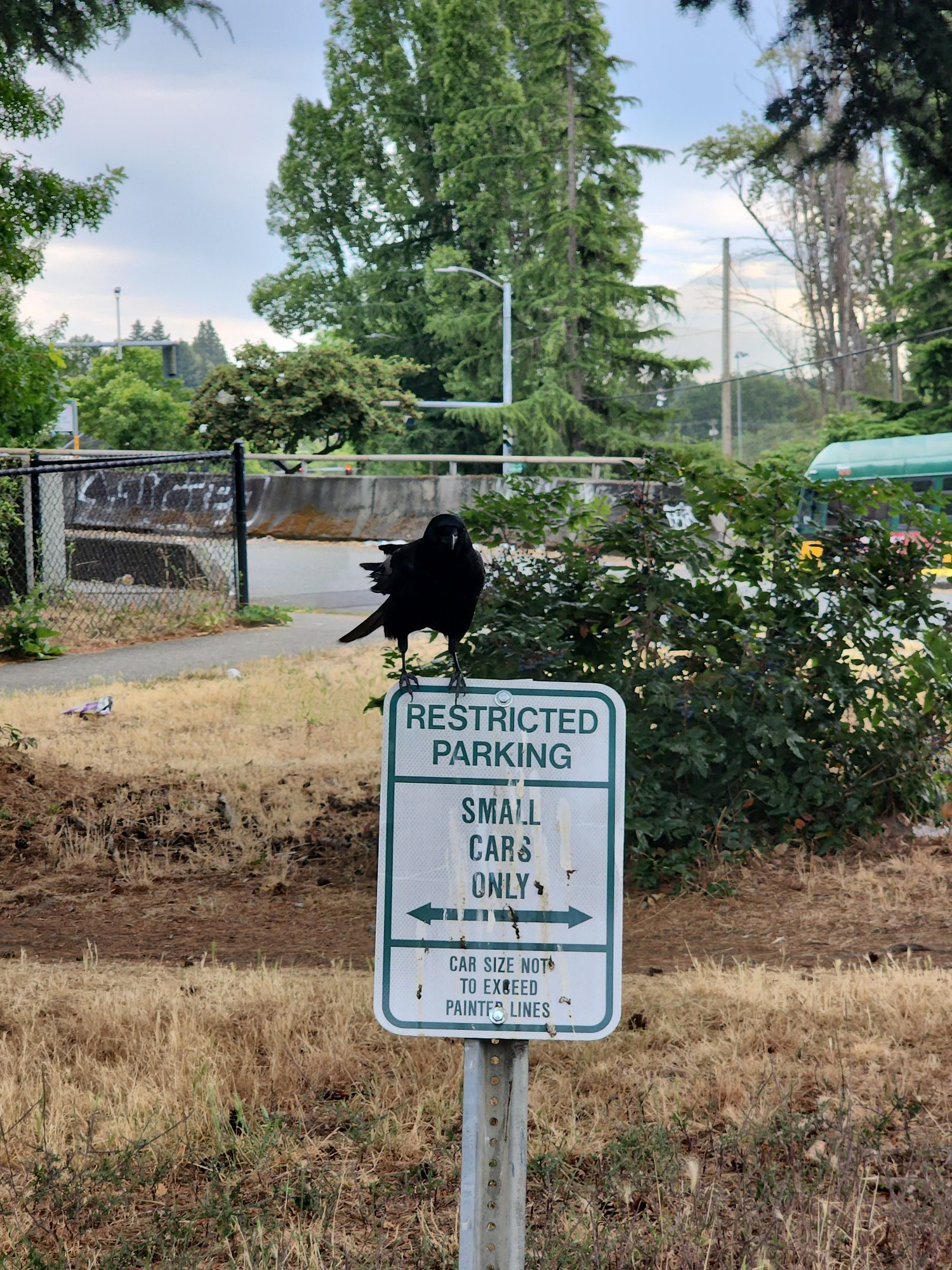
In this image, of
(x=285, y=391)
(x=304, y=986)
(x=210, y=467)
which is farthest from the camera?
(x=285, y=391)

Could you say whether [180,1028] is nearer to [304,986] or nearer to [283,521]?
[304,986]

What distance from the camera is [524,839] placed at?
1916 mm

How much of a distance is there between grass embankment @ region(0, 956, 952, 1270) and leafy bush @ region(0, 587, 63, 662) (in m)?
Answer: 7.59

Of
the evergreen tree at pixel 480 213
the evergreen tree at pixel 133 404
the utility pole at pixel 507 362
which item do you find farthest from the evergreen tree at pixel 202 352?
the utility pole at pixel 507 362

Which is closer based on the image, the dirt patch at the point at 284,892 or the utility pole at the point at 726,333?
the dirt patch at the point at 284,892

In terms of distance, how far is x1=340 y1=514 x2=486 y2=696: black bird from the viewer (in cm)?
347

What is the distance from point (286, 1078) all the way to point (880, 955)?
2357 millimetres

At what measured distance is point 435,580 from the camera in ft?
11.6

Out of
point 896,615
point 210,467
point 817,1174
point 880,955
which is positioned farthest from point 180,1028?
point 210,467

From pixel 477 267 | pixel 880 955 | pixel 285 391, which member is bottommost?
pixel 880 955

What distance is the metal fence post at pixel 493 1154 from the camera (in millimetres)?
1895

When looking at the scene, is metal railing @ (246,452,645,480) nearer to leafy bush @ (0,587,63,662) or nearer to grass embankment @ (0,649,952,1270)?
leafy bush @ (0,587,63,662)

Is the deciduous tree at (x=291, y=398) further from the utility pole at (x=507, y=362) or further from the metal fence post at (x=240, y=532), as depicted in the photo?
the metal fence post at (x=240, y=532)

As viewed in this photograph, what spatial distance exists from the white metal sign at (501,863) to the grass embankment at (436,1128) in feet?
2.81
